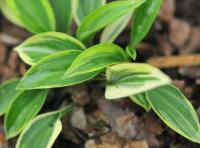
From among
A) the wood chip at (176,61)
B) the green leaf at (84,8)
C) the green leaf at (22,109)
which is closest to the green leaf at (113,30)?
the green leaf at (84,8)

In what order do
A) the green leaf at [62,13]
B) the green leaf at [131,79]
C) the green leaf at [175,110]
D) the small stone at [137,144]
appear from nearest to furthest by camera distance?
the green leaf at [131,79]
the green leaf at [175,110]
the small stone at [137,144]
the green leaf at [62,13]

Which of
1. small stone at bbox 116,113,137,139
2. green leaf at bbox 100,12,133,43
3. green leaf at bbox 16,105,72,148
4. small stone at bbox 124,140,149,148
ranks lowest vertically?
small stone at bbox 124,140,149,148

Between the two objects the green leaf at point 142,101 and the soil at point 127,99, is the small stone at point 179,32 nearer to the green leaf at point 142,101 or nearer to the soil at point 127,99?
the soil at point 127,99

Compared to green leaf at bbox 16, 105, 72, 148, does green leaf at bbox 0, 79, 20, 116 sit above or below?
above

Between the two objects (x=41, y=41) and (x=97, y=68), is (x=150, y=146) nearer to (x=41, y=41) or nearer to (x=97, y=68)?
(x=97, y=68)

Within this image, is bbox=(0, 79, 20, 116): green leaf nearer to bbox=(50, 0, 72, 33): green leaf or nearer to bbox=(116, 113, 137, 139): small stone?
bbox=(50, 0, 72, 33): green leaf

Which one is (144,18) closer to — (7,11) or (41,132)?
(41,132)

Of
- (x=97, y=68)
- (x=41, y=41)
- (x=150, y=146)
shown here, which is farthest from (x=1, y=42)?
(x=150, y=146)

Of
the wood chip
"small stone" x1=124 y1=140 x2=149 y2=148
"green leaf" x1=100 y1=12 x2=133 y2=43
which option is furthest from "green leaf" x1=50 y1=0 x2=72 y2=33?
"small stone" x1=124 y1=140 x2=149 y2=148
